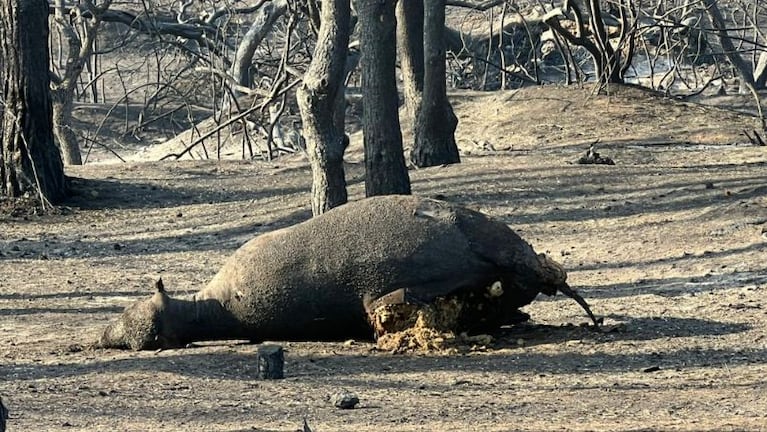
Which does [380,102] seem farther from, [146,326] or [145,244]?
[146,326]

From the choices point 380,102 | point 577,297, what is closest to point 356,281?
point 577,297

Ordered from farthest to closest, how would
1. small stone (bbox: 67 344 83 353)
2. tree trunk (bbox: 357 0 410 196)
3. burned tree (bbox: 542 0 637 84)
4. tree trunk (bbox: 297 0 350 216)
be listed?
1. burned tree (bbox: 542 0 637 84)
2. tree trunk (bbox: 357 0 410 196)
3. tree trunk (bbox: 297 0 350 216)
4. small stone (bbox: 67 344 83 353)

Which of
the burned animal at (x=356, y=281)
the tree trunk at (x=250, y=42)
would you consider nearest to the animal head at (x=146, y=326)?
the burned animal at (x=356, y=281)

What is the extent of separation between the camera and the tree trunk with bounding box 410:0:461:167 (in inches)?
596

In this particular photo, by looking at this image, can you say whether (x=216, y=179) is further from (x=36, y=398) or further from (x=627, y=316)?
(x=36, y=398)

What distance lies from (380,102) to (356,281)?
16.6ft

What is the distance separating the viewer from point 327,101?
10422mm

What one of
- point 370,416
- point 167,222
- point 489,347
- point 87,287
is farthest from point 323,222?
point 167,222

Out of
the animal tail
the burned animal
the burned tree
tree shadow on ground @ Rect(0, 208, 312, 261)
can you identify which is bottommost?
tree shadow on ground @ Rect(0, 208, 312, 261)

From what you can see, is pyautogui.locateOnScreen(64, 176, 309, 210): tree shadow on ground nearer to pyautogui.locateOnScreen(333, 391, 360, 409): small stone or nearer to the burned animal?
the burned animal

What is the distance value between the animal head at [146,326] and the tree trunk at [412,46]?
27.5 ft

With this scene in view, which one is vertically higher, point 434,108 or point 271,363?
point 434,108

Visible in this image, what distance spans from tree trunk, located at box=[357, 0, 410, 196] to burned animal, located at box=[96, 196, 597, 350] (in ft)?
14.1

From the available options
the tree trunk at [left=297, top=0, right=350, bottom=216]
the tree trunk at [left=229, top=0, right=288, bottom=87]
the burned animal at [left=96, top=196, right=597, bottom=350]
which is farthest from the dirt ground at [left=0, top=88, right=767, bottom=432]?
the tree trunk at [left=229, top=0, right=288, bottom=87]
